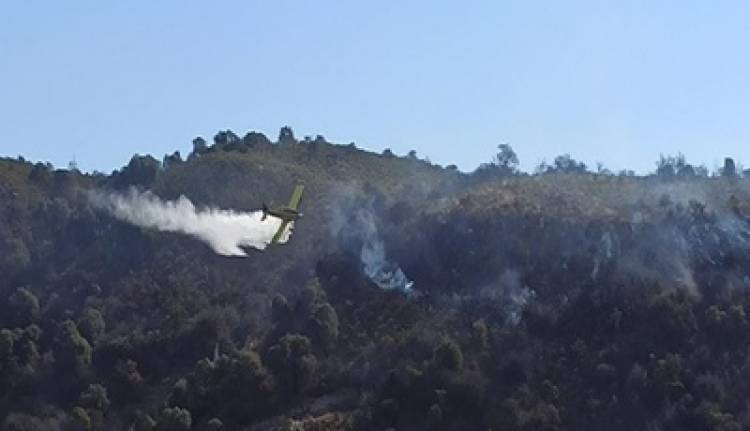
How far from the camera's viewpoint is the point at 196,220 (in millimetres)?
119000

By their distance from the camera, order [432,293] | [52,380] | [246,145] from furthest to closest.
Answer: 1. [246,145]
2. [432,293]
3. [52,380]

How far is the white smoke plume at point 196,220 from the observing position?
351 feet

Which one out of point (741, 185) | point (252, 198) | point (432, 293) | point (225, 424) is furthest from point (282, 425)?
point (741, 185)

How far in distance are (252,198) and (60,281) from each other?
2240 centimetres

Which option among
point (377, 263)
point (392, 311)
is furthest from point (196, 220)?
point (392, 311)

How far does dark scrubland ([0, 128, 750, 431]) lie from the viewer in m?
89.8

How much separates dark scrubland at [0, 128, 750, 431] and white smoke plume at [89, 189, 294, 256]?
1.67 m

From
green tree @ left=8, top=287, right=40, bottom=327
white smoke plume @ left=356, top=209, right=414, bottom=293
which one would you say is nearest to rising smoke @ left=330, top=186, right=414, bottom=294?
white smoke plume @ left=356, top=209, right=414, bottom=293

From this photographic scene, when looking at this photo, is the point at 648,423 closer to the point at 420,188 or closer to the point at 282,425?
the point at 282,425

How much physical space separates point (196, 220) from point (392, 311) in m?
22.6

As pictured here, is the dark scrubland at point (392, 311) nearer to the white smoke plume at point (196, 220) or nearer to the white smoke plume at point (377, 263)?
the white smoke plume at point (377, 263)

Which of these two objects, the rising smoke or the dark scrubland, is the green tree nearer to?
the dark scrubland

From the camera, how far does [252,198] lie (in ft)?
424

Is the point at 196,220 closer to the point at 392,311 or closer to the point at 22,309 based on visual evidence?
the point at 22,309
